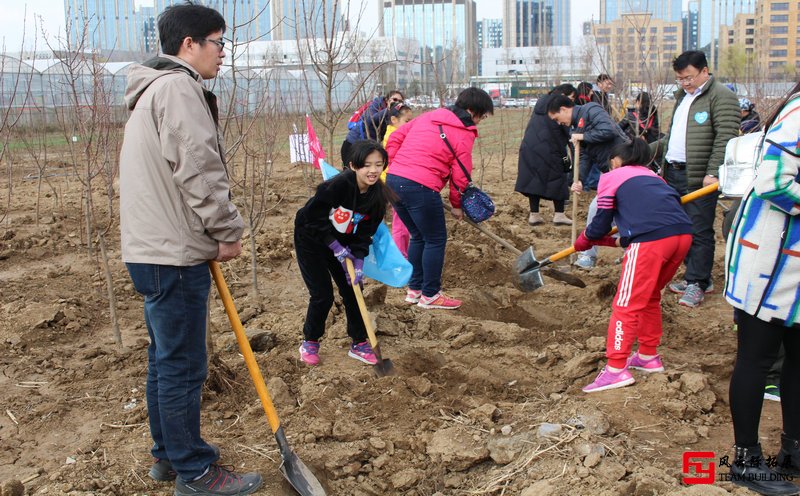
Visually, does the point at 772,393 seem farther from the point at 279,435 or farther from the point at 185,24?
the point at 185,24

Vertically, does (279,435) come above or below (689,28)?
below

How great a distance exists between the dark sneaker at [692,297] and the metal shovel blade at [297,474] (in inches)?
138

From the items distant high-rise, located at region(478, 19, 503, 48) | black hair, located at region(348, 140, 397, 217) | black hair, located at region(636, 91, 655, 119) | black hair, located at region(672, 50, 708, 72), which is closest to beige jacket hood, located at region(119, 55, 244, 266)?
black hair, located at region(348, 140, 397, 217)

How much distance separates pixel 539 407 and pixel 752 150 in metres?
1.55

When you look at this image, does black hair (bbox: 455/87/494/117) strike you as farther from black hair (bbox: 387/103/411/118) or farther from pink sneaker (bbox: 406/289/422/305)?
black hair (bbox: 387/103/411/118)

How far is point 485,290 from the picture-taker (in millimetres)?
6008

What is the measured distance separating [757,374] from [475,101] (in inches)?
114

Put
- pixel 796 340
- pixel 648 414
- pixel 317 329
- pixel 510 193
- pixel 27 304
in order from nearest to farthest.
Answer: pixel 796 340 → pixel 648 414 → pixel 317 329 → pixel 27 304 → pixel 510 193

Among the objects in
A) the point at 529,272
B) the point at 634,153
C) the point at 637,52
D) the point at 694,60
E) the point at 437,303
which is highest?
the point at 637,52

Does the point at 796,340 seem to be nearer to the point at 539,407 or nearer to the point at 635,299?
the point at 635,299

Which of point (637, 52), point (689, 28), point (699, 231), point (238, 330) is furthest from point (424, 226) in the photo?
point (689, 28)

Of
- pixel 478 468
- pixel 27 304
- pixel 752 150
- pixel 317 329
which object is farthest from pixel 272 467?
pixel 27 304

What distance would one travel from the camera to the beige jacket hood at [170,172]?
8.16ft

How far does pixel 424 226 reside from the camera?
17.3 feet
